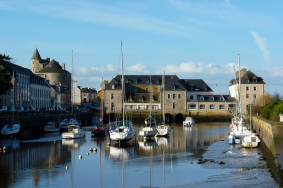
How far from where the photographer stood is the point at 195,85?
107 m

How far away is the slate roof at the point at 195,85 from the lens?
105500mm

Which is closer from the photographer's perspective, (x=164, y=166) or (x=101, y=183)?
(x=101, y=183)

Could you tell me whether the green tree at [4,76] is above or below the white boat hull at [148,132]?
above

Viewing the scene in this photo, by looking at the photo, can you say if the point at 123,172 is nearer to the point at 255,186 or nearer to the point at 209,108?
the point at 255,186

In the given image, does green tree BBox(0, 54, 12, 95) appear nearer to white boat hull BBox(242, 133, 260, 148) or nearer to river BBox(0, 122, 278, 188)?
river BBox(0, 122, 278, 188)

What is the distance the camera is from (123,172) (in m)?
24.5

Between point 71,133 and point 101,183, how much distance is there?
80.8 feet

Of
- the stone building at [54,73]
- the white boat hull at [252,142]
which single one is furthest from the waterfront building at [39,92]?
the white boat hull at [252,142]

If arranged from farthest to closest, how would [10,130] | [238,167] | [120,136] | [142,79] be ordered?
1. [142,79]
2. [10,130]
3. [120,136]
4. [238,167]

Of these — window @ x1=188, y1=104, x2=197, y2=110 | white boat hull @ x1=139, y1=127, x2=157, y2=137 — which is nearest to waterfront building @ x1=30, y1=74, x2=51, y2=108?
window @ x1=188, y1=104, x2=197, y2=110

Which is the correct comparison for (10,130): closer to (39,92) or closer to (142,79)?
(39,92)

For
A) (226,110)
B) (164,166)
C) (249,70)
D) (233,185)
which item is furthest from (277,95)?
(233,185)

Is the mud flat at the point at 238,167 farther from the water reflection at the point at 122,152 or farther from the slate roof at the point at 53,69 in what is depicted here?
the slate roof at the point at 53,69

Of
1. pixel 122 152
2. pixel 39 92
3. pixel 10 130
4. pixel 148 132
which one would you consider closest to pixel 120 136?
pixel 122 152
